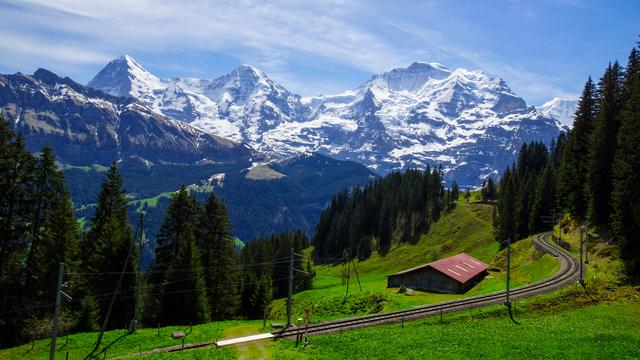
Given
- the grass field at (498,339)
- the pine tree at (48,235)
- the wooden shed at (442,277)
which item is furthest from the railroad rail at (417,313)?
the pine tree at (48,235)

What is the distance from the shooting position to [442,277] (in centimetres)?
8256

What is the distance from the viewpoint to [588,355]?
120 ft

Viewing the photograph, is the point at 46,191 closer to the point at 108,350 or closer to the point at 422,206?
the point at 108,350

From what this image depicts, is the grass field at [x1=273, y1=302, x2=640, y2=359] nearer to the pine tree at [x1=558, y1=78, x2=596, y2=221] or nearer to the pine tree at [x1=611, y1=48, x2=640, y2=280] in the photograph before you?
the pine tree at [x1=611, y1=48, x2=640, y2=280]

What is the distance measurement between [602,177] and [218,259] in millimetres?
53794

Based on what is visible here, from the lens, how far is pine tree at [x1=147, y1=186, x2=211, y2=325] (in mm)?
63500

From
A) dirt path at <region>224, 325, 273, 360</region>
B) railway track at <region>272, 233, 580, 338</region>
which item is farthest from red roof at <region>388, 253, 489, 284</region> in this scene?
dirt path at <region>224, 325, 273, 360</region>

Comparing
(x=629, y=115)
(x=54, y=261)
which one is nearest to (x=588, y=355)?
(x=629, y=115)

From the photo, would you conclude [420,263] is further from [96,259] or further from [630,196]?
[96,259]

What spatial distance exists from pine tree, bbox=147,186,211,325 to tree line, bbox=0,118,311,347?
12cm

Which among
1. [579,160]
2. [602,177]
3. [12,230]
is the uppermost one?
[579,160]

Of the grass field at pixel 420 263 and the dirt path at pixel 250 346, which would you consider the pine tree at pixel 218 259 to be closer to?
the grass field at pixel 420 263

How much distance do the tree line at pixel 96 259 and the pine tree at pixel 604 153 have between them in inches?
1903

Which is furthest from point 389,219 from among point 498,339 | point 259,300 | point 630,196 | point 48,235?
point 498,339
